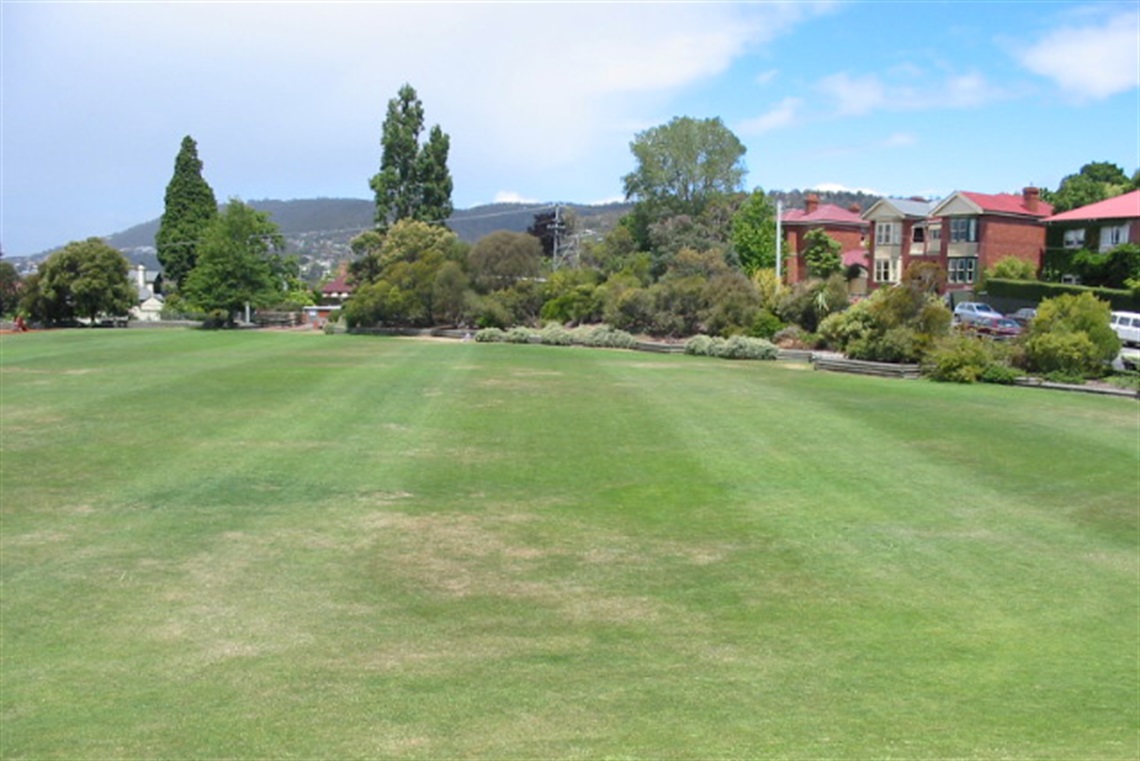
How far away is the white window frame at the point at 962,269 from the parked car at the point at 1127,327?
30.8 meters

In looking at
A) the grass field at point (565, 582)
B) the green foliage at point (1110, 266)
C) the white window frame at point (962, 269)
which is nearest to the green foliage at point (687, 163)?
the white window frame at point (962, 269)

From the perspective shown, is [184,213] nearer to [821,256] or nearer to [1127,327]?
[821,256]

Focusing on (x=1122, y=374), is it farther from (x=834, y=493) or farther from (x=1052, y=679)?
(x=1052, y=679)

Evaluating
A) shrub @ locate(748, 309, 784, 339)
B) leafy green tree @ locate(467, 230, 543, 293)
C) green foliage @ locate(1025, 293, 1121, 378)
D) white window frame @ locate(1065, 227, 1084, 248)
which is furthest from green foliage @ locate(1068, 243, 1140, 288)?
leafy green tree @ locate(467, 230, 543, 293)

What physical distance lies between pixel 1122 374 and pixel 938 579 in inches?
995

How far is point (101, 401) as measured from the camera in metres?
26.9

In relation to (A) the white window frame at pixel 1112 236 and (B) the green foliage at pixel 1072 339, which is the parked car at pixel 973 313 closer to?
(A) the white window frame at pixel 1112 236

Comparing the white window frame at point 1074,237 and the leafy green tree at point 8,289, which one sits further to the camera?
the leafy green tree at point 8,289

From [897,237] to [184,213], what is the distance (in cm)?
6086

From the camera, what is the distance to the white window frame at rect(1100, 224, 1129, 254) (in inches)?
2450

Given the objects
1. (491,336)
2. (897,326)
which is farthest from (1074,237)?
(491,336)

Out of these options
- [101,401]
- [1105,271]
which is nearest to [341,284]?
[1105,271]

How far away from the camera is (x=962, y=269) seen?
242 ft

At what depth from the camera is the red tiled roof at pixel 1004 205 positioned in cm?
7225
